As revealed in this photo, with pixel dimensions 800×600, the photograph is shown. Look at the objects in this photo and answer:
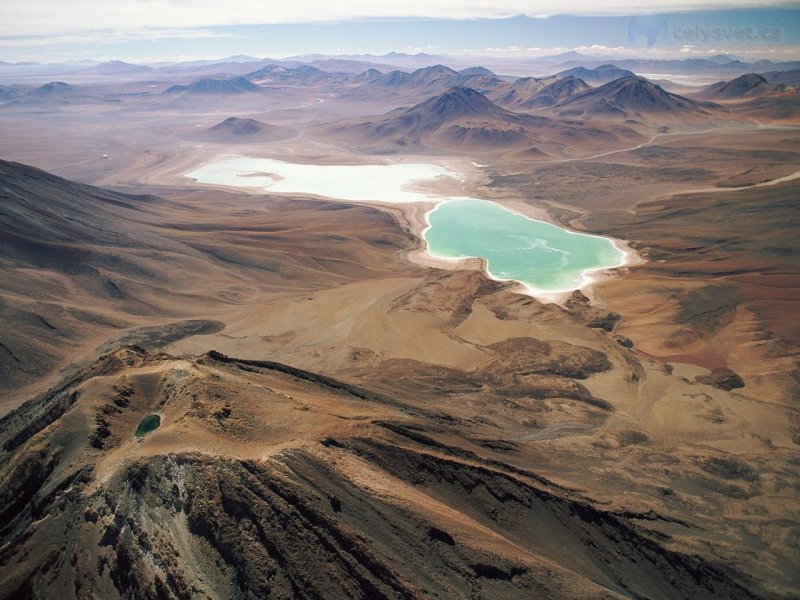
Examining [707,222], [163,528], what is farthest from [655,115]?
[163,528]

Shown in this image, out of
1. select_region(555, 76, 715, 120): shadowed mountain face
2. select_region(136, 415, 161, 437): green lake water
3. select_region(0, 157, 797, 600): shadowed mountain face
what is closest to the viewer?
select_region(0, 157, 797, 600): shadowed mountain face

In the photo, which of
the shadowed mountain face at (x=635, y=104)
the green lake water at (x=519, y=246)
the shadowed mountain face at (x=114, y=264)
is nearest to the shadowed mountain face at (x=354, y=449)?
the shadowed mountain face at (x=114, y=264)

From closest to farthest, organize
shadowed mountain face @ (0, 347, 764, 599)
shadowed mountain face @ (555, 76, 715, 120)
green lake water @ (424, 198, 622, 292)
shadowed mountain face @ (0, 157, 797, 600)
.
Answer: shadowed mountain face @ (0, 347, 764, 599), shadowed mountain face @ (0, 157, 797, 600), green lake water @ (424, 198, 622, 292), shadowed mountain face @ (555, 76, 715, 120)

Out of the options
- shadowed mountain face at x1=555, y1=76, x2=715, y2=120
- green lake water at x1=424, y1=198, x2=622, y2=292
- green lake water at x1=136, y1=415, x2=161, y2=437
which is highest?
shadowed mountain face at x1=555, y1=76, x2=715, y2=120

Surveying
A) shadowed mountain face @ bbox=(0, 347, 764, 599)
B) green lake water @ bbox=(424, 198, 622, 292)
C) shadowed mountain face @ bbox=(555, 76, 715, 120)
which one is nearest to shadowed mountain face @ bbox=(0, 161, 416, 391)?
green lake water @ bbox=(424, 198, 622, 292)

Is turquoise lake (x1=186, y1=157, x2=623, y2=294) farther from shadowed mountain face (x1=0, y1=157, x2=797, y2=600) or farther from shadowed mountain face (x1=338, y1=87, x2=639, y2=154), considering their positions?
shadowed mountain face (x1=338, y1=87, x2=639, y2=154)

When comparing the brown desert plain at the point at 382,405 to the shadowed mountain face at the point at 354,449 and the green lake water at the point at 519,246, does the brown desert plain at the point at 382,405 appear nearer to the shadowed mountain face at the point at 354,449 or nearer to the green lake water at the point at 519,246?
the shadowed mountain face at the point at 354,449

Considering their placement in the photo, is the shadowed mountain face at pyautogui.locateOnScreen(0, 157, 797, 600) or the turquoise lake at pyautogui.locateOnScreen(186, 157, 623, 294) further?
the turquoise lake at pyautogui.locateOnScreen(186, 157, 623, 294)
